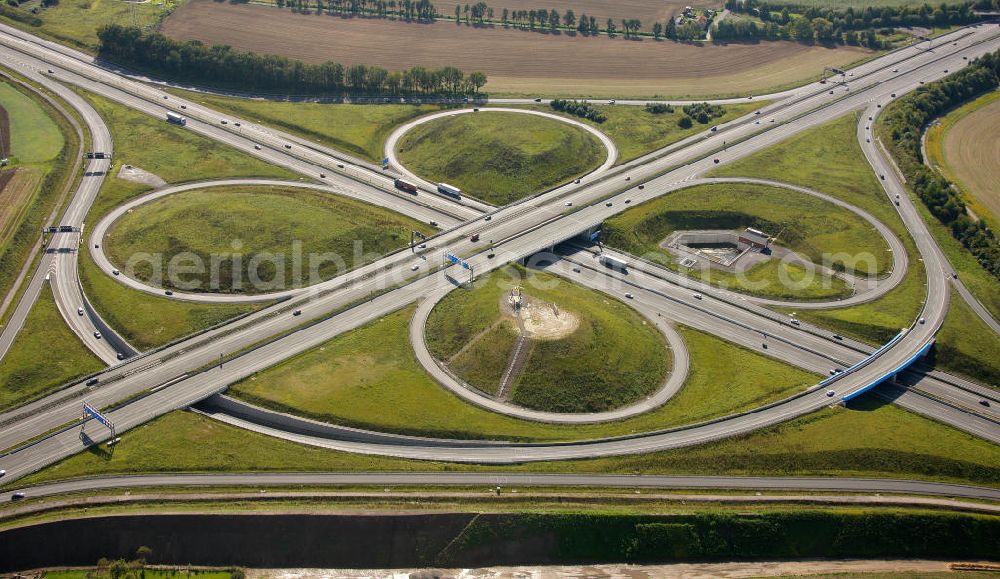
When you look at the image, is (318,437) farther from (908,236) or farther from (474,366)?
(908,236)

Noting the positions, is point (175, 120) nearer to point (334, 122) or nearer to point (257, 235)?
point (334, 122)

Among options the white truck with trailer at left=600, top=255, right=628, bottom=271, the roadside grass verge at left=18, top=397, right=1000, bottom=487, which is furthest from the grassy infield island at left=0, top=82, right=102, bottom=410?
the white truck with trailer at left=600, top=255, right=628, bottom=271

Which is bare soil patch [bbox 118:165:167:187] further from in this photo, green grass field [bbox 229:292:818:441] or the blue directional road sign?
green grass field [bbox 229:292:818:441]

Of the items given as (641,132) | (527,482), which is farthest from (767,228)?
(527,482)

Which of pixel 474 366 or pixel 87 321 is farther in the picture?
pixel 87 321

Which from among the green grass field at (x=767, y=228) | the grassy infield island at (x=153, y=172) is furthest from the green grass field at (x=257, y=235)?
the green grass field at (x=767, y=228)

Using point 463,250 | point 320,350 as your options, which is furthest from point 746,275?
point 320,350

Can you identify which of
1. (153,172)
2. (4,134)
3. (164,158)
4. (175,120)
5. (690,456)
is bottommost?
(690,456)
